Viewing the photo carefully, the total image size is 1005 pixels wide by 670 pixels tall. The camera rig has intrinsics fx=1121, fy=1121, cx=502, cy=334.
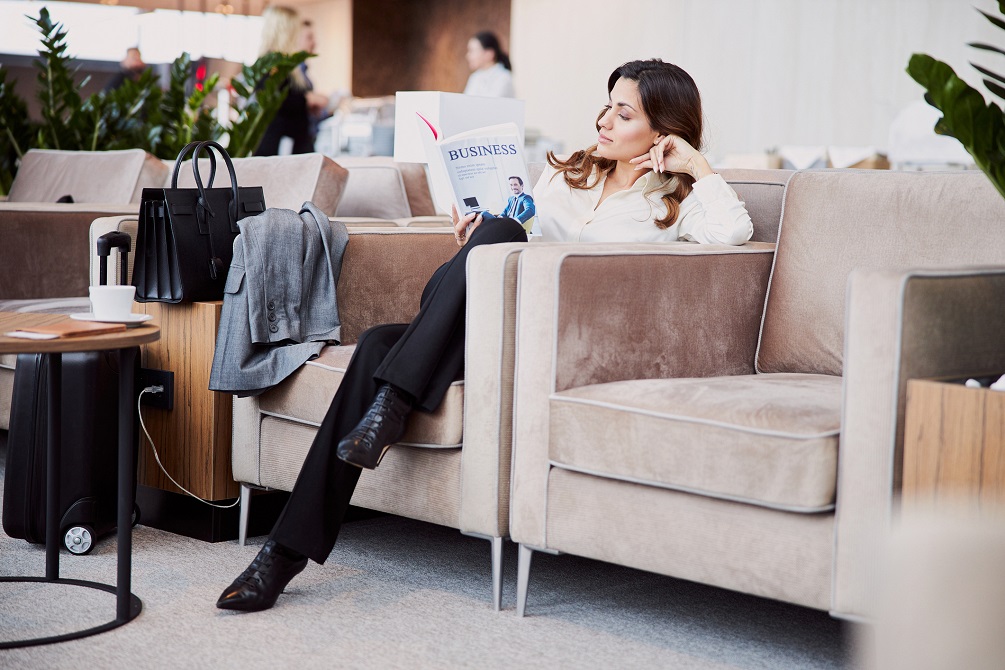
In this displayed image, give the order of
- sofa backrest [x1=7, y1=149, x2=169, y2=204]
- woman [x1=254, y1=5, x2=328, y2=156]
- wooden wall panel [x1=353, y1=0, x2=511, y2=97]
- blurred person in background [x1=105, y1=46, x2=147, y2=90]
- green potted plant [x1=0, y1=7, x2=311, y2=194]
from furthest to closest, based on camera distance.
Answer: wooden wall panel [x1=353, y1=0, x2=511, y2=97] < blurred person in background [x1=105, y1=46, x2=147, y2=90] < woman [x1=254, y1=5, x2=328, y2=156] < green potted plant [x1=0, y1=7, x2=311, y2=194] < sofa backrest [x1=7, y1=149, x2=169, y2=204]

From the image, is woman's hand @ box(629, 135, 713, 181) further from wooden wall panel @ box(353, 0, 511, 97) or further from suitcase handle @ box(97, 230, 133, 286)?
wooden wall panel @ box(353, 0, 511, 97)

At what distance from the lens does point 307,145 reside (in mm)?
5578

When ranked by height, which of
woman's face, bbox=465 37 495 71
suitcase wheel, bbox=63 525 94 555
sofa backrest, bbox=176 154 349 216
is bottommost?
suitcase wheel, bbox=63 525 94 555

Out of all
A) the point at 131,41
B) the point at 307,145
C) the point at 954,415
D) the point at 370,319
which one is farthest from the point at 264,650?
the point at 131,41

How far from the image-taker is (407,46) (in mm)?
12023

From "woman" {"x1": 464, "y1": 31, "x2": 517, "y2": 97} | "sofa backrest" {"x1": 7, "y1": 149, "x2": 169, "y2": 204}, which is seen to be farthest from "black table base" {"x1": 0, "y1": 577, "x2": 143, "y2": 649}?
"woman" {"x1": 464, "y1": 31, "x2": 517, "y2": 97}

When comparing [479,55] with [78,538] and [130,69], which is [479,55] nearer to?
[130,69]

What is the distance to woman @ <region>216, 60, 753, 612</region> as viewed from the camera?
204 cm

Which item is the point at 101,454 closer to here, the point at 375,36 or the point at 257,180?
the point at 257,180

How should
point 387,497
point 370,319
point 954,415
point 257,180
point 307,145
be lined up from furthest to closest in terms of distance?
1. point 307,145
2. point 257,180
3. point 370,319
4. point 387,497
5. point 954,415

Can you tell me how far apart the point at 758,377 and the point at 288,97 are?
3.90 metres

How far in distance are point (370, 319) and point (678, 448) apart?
102 cm

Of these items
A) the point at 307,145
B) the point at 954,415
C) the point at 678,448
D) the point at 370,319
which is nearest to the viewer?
the point at 954,415

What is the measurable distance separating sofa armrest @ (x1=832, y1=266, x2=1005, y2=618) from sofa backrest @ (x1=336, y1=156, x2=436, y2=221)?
211 cm
